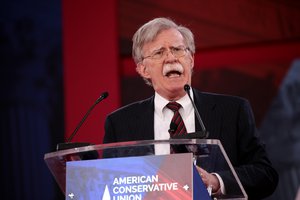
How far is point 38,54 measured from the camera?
3.92m

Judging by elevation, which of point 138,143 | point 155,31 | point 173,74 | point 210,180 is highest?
point 155,31

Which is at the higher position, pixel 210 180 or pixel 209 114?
pixel 209 114

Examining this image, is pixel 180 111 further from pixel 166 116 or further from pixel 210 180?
pixel 210 180

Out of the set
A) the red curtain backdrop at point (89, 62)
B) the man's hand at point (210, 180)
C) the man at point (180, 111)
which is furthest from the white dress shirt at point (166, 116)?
the red curtain backdrop at point (89, 62)

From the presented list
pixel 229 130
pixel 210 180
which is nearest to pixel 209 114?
pixel 229 130

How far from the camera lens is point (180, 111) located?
2346 millimetres

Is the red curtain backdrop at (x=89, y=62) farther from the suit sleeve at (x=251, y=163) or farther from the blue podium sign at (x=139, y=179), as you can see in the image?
the blue podium sign at (x=139, y=179)

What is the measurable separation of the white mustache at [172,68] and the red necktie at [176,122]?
0.41 feet

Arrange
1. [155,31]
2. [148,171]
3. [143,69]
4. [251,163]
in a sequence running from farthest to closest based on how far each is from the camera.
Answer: [143,69], [155,31], [251,163], [148,171]

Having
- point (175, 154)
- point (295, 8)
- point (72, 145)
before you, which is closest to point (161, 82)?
point (72, 145)

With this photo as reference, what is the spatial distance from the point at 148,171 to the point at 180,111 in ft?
2.47

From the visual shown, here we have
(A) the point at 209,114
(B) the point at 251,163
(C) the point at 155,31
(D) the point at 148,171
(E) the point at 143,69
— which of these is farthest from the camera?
(E) the point at 143,69

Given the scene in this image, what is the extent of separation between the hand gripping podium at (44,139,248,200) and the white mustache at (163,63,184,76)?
68cm

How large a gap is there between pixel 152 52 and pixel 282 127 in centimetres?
138
